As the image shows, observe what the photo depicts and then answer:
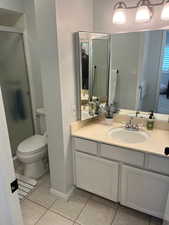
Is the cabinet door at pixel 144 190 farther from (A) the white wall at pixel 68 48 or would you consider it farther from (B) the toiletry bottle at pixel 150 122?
(A) the white wall at pixel 68 48

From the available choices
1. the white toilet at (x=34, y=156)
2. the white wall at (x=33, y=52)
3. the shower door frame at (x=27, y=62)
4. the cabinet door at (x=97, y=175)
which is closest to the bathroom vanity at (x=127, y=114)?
the cabinet door at (x=97, y=175)

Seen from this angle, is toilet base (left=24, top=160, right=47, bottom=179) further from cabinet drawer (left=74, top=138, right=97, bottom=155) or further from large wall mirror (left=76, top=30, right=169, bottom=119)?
large wall mirror (left=76, top=30, right=169, bottom=119)

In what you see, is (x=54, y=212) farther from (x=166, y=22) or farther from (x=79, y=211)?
(x=166, y=22)

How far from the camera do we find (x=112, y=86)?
2.12 metres

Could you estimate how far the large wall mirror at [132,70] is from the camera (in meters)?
1.78

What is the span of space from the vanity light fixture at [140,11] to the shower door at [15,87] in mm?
1610

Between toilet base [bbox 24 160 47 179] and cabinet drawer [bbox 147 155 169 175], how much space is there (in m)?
1.50

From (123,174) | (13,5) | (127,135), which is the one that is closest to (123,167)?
(123,174)

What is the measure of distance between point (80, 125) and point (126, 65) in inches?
34.3

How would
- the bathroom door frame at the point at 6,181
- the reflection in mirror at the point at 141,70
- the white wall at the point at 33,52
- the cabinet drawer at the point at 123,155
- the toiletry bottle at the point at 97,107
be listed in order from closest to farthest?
1. the bathroom door frame at the point at 6,181
2. the cabinet drawer at the point at 123,155
3. the reflection in mirror at the point at 141,70
4. the toiletry bottle at the point at 97,107
5. the white wall at the point at 33,52

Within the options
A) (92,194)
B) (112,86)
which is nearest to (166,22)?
(112,86)

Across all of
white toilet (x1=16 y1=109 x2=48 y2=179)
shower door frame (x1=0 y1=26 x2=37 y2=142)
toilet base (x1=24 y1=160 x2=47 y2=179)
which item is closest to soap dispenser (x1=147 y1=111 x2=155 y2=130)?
white toilet (x1=16 y1=109 x2=48 y2=179)

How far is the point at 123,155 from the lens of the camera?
5.22 feet

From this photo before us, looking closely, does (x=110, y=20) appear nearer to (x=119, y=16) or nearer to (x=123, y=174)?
(x=119, y=16)
